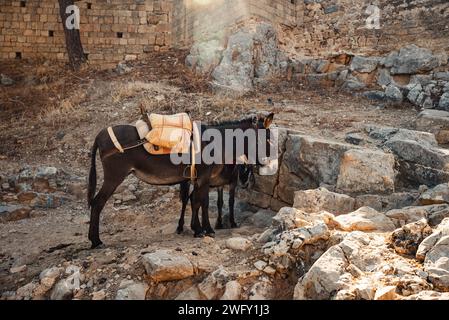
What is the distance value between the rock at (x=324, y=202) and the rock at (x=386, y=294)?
2.05 m

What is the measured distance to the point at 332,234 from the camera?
4.14 metres

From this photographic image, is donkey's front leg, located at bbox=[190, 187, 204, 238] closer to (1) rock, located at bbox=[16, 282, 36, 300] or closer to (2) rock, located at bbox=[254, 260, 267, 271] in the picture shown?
(2) rock, located at bbox=[254, 260, 267, 271]

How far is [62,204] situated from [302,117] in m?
5.43

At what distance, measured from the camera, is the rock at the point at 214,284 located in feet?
11.6

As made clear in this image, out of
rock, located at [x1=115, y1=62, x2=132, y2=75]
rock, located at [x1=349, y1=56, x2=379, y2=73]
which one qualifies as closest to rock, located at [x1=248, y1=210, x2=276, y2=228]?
rock, located at [x1=349, y1=56, x2=379, y2=73]

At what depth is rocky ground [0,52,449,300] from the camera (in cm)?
354

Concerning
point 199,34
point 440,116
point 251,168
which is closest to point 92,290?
point 251,168

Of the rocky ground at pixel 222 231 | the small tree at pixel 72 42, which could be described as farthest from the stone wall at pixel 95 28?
the rocky ground at pixel 222 231

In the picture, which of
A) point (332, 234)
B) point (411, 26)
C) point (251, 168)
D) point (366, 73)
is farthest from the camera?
point (411, 26)

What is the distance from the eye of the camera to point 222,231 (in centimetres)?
559

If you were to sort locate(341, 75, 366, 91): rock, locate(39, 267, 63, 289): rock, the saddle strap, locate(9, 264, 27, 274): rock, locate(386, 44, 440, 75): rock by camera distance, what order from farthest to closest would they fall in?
locate(341, 75, 366, 91): rock, locate(386, 44, 440, 75): rock, the saddle strap, locate(9, 264, 27, 274): rock, locate(39, 267, 63, 289): rock

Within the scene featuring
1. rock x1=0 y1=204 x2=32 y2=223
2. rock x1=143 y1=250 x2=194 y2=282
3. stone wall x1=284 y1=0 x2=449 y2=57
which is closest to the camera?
rock x1=143 y1=250 x2=194 y2=282

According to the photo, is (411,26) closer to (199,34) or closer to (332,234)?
(199,34)

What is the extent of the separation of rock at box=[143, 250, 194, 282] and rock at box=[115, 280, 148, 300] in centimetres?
15
